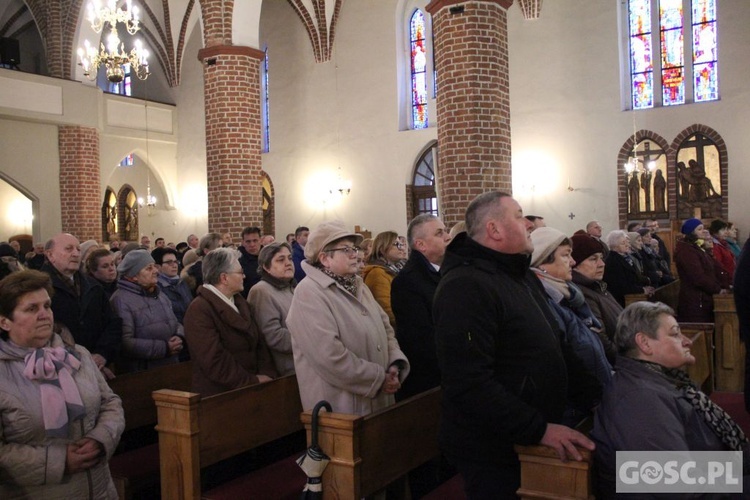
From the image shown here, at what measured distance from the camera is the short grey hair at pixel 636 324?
9.46ft

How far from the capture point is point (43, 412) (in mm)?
2910

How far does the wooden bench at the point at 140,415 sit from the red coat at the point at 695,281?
473 centimetres

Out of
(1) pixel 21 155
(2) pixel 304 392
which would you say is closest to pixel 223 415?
(2) pixel 304 392

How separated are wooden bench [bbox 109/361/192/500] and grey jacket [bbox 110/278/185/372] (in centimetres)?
20

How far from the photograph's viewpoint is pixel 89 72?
1253 centimetres

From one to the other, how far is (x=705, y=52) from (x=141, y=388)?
41.2ft

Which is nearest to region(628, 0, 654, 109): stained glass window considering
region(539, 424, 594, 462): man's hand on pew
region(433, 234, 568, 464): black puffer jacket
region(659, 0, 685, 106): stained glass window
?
region(659, 0, 685, 106): stained glass window

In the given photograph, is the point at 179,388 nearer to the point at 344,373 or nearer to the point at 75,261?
the point at 75,261

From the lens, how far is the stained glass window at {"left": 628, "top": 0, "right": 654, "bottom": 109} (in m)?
13.9

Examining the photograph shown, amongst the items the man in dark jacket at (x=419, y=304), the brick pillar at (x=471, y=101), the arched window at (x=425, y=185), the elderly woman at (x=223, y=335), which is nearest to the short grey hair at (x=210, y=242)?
the elderly woman at (x=223, y=335)

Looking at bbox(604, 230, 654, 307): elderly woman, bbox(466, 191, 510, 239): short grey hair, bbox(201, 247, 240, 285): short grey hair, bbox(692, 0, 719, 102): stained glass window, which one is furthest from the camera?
bbox(692, 0, 719, 102): stained glass window

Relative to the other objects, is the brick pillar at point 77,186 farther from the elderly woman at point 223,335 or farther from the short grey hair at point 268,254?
the elderly woman at point 223,335

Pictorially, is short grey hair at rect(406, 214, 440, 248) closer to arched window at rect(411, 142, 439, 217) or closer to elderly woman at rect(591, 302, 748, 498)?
elderly woman at rect(591, 302, 748, 498)

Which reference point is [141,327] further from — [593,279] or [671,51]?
[671,51]
